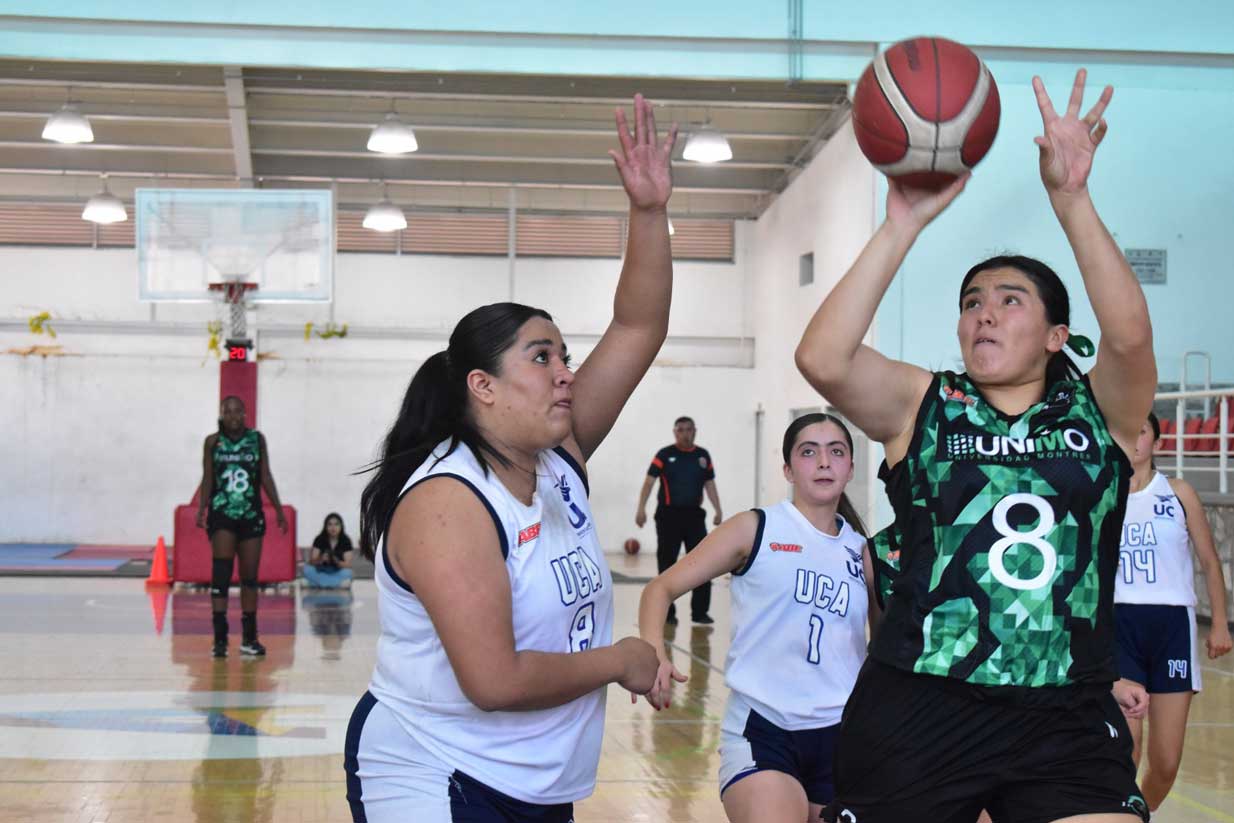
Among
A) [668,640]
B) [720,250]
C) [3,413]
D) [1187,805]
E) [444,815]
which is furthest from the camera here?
[720,250]

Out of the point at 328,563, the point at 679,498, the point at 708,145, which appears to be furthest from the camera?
the point at 708,145

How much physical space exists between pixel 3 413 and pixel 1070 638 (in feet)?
67.7

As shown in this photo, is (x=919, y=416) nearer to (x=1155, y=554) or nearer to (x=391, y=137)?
(x=1155, y=554)

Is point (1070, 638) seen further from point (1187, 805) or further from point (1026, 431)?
point (1187, 805)

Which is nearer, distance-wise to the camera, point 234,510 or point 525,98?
point 234,510

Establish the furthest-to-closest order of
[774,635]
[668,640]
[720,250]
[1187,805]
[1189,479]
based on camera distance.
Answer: [720,250]
[1189,479]
[668,640]
[1187,805]
[774,635]

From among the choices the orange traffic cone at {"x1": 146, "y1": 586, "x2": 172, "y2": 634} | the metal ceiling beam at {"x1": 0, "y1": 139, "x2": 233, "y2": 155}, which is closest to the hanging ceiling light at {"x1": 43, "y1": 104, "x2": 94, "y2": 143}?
the metal ceiling beam at {"x1": 0, "y1": 139, "x2": 233, "y2": 155}

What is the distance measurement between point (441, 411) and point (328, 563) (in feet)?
40.6

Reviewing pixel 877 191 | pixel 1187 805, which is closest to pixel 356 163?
pixel 877 191

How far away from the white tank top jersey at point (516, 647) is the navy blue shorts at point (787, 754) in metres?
1.26

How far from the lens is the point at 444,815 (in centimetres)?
236

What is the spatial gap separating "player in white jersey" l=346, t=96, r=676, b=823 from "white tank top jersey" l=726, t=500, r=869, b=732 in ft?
4.26

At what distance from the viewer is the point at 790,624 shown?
12.8 ft

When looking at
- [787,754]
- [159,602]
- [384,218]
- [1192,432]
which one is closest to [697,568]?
[787,754]
